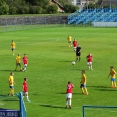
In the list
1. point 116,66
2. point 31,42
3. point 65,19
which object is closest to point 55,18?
point 65,19

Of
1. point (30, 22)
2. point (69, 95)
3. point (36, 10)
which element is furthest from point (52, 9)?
point (69, 95)

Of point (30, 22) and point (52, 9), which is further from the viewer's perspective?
point (52, 9)

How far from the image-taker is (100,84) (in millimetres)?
31266

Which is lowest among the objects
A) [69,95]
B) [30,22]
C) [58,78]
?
[58,78]

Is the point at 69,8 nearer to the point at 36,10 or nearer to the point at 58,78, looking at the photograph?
the point at 36,10

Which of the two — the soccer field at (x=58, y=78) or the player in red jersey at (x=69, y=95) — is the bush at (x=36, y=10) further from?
the player in red jersey at (x=69, y=95)

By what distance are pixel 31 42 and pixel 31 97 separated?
3763 centimetres

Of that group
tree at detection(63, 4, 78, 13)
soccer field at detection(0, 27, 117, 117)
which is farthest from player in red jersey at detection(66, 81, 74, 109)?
tree at detection(63, 4, 78, 13)

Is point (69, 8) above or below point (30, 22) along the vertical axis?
above

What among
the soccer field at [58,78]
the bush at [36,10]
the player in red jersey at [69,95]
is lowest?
the soccer field at [58,78]

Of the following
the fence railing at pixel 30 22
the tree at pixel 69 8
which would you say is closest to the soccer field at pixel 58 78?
the fence railing at pixel 30 22

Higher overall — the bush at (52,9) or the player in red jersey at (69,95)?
the bush at (52,9)

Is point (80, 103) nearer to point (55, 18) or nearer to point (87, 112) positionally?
point (87, 112)

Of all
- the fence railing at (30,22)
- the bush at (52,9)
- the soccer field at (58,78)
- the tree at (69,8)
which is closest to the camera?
the soccer field at (58,78)
